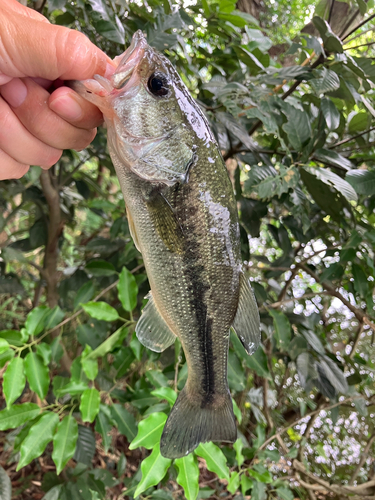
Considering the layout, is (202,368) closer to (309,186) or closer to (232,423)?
(232,423)

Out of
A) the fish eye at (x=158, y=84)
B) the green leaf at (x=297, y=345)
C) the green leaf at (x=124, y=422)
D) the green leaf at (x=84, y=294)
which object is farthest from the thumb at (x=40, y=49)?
the green leaf at (x=297, y=345)

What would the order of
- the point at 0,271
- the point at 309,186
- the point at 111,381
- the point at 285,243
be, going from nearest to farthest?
the point at 309,186
the point at 111,381
the point at 285,243
the point at 0,271

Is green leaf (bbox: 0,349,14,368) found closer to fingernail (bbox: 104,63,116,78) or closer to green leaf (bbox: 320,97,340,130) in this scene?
fingernail (bbox: 104,63,116,78)

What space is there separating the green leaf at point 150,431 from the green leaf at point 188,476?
3.2 inches

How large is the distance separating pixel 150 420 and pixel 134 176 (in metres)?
0.63

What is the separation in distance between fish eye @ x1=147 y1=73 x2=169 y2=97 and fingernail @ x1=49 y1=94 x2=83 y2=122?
0.16 meters

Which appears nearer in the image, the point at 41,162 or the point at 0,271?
the point at 41,162

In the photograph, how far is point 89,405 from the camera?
0.92 m

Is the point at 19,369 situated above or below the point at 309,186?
below

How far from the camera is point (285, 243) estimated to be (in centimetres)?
138

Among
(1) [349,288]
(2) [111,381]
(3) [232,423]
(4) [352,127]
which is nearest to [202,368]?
(3) [232,423]

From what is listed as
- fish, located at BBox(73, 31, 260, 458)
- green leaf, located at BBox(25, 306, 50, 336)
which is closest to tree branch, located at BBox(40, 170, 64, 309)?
green leaf, located at BBox(25, 306, 50, 336)

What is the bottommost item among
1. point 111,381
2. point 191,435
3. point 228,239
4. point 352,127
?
point 111,381

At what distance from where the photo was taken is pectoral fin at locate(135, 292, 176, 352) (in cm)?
77
